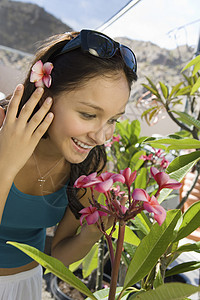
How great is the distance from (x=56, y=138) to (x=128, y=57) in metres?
0.27

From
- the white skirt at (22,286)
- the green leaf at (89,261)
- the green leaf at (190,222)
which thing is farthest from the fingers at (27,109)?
the green leaf at (89,261)

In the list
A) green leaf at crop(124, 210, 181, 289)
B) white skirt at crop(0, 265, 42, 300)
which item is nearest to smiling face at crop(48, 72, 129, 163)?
green leaf at crop(124, 210, 181, 289)

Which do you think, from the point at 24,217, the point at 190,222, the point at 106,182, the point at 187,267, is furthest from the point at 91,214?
the point at 24,217

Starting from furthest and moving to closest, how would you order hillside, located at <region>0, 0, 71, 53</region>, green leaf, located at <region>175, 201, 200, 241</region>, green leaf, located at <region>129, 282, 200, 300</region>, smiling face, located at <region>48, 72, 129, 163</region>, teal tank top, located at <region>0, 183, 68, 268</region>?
hillside, located at <region>0, 0, 71, 53</region>
teal tank top, located at <region>0, 183, 68, 268</region>
smiling face, located at <region>48, 72, 129, 163</region>
green leaf, located at <region>175, 201, 200, 241</region>
green leaf, located at <region>129, 282, 200, 300</region>

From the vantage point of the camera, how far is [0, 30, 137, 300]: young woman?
69 centimetres

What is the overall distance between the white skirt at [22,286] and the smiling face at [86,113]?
0.43 meters

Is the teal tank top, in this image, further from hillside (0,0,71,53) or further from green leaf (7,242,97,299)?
hillside (0,0,71,53)

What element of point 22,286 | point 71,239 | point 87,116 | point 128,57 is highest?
point 128,57

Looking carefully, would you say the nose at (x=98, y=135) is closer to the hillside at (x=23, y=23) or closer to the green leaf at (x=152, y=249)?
the green leaf at (x=152, y=249)

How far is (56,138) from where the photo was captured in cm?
79

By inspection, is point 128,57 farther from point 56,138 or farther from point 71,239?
point 71,239

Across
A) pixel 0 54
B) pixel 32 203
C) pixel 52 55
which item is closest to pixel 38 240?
pixel 32 203

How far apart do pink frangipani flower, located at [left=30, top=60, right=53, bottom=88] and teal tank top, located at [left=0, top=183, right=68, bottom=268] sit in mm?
291

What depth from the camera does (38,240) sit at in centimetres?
104
